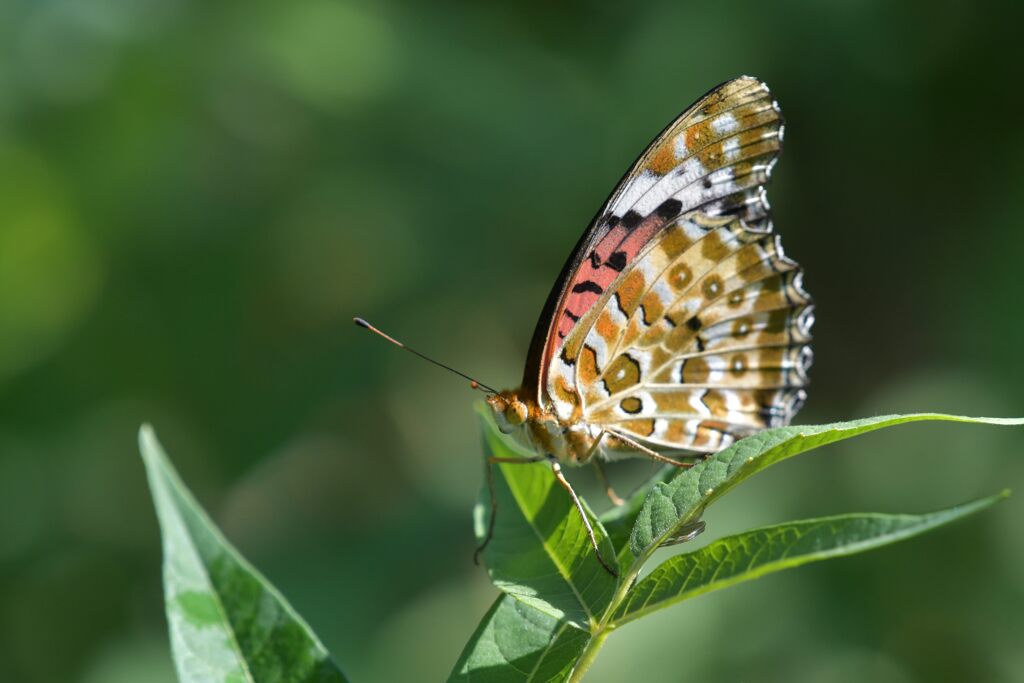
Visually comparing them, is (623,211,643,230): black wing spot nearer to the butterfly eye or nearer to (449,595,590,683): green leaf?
the butterfly eye

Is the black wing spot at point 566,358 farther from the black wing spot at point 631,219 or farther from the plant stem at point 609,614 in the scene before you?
the plant stem at point 609,614

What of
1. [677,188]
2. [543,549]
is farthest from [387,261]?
[543,549]

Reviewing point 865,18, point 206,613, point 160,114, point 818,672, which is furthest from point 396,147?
point 206,613

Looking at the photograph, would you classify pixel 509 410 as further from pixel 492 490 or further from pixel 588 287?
pixel 492 490

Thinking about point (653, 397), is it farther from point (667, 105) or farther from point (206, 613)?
point (667, 105)

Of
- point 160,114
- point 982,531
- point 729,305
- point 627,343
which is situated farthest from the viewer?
point 160,114

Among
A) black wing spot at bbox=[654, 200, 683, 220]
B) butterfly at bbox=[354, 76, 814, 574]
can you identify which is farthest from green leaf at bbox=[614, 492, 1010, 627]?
black wing spot at bbox=[654, 200, 683, 220]

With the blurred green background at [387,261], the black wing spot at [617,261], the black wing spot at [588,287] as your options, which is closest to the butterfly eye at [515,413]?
the black wing spot at [588,287]
